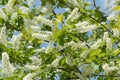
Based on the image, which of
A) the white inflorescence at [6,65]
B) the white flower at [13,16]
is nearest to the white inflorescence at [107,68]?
the white inflorescence at [6,65]

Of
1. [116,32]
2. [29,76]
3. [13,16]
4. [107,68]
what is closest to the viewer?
[29,76]

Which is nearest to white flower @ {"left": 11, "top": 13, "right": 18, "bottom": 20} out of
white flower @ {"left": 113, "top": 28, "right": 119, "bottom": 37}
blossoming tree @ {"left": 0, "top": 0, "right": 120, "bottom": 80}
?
blossoming tree @ {"left": 0, "top": 0, "right": 120, "bottom": 80}

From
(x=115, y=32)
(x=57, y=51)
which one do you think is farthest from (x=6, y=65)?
(x=115, y=32)

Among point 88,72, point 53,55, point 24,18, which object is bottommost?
point 88,72

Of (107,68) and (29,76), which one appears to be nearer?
(29,76)

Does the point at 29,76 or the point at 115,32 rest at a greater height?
the point at 115,32

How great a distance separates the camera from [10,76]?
5535 millimetres

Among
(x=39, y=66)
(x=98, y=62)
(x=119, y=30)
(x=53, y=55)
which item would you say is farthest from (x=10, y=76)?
(x=119, y=30)

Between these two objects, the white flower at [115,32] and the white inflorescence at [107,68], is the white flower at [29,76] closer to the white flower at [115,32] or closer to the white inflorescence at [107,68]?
the white inflorescence at [107,68]

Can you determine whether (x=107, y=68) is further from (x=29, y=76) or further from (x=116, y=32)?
(x=29, y=76)

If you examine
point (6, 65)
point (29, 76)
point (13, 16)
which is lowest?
point (29, 76)

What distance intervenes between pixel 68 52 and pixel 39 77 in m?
0.66

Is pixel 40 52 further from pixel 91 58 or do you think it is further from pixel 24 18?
pixel 91 58

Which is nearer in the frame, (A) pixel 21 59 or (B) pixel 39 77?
(B) pixel 39 77
